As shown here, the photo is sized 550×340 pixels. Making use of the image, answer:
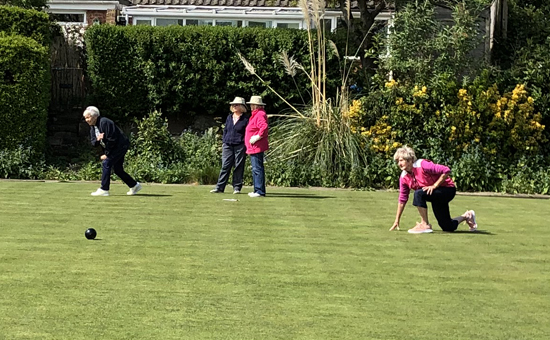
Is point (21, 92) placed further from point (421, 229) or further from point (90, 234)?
point (421, 229)

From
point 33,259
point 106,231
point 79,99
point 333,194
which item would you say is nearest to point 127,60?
point 79,99

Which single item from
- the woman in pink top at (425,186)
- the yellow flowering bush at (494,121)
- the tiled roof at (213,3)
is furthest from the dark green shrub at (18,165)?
the tiled roof at (213,3)

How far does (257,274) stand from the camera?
7.87 meters

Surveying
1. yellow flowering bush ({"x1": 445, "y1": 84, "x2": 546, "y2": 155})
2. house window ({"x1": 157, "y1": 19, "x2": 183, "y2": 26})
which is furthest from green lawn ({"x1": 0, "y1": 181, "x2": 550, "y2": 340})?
house window ({"x1": 157, "y1": 19, "x2": 183, "y2": 26})

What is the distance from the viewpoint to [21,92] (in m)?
18.0

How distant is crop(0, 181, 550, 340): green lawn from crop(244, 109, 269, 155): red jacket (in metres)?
1.73

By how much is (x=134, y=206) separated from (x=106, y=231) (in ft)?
8.74

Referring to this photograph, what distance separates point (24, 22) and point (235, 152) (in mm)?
6285

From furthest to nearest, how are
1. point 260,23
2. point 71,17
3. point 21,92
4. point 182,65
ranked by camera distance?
1. point 71,17
2. point 260,23
3. point 182,65
4. point 21,92

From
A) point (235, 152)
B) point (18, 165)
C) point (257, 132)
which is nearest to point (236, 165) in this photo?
point (235, 152)

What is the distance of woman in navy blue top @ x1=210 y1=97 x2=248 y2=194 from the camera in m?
15.1

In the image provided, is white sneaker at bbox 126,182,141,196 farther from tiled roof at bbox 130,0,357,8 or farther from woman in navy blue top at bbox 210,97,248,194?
tiled roof at bbox 130,0,357,8

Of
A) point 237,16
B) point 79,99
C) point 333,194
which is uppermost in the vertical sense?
point 237,16

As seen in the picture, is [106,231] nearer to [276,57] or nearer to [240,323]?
[240,323]
